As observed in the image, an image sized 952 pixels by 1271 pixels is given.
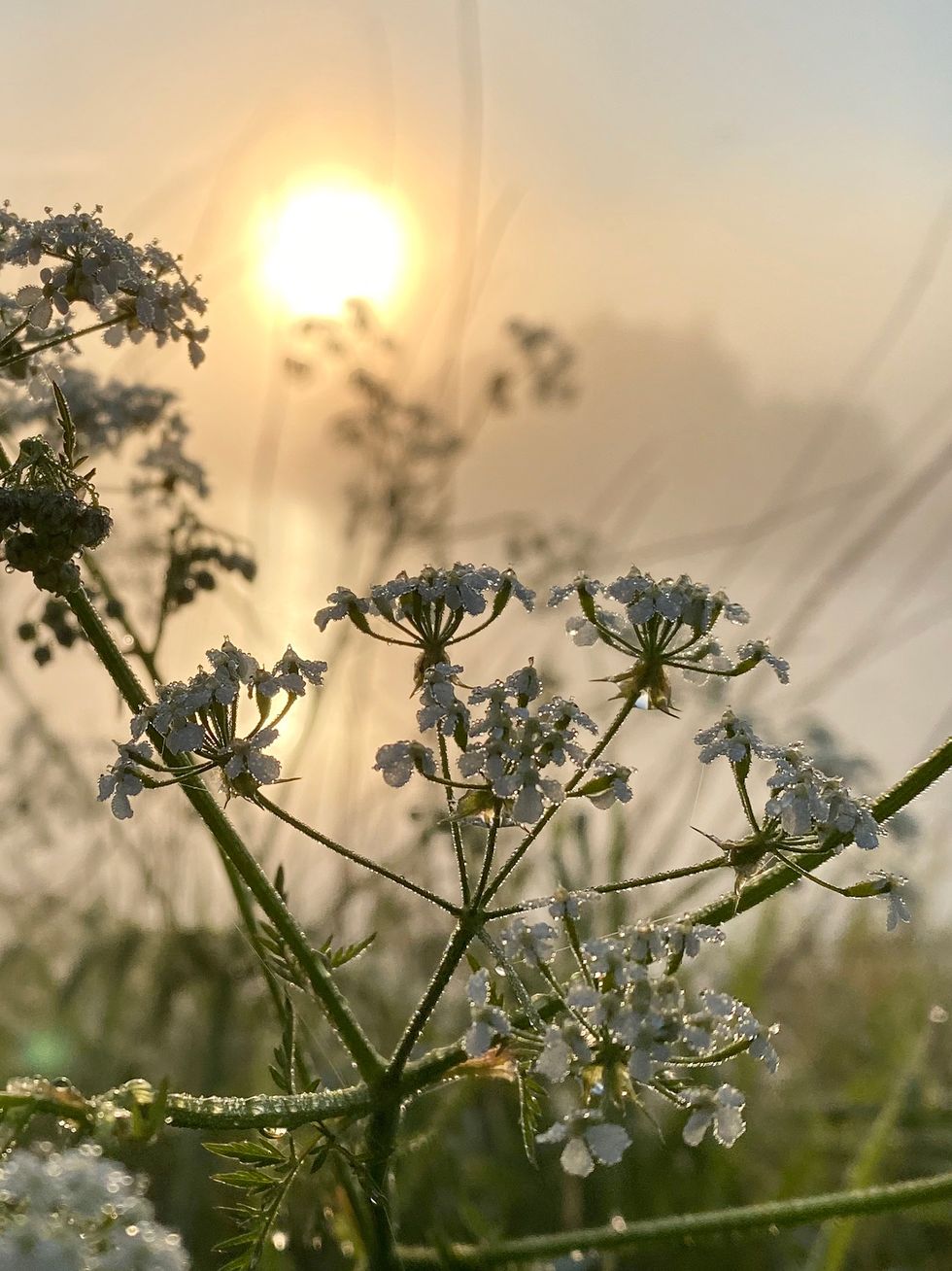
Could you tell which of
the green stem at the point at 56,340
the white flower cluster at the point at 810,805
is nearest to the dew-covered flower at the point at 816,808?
the white flower cluster at the point at 810,805

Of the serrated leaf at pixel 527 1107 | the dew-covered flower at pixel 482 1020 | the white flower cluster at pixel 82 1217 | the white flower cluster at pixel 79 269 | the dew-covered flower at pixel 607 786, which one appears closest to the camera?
the white flower cluster at pixel 82 1217

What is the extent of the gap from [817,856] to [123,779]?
1106 millimetres

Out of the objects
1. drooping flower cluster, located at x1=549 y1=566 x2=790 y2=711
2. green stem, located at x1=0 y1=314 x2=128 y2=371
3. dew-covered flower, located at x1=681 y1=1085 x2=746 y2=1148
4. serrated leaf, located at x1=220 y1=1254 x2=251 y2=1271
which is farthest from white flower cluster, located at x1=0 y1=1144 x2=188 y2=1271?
green stem, located at x1=0 y1=314 x2=128 y2=371

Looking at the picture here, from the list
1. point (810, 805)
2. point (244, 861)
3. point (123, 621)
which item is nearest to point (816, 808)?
point (810, 805)

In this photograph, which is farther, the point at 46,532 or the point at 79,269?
the point at 79,269

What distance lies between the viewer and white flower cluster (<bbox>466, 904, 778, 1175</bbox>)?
69.1 inches

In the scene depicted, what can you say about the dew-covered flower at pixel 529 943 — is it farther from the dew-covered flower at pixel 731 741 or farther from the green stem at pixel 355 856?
the dew-covered flower at pixel 731 741

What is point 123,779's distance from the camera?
2.11 meters

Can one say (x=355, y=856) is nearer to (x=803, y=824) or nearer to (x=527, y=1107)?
(x=527, y=1107)

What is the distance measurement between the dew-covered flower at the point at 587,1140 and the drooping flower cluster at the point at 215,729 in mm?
666

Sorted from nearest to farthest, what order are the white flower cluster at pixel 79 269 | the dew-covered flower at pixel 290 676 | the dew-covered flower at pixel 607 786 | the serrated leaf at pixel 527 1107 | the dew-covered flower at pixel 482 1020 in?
the dew-covered flower at pixel 482 1020
the serrated leaf at pixel 527 1107
the dew-covered flower at pixel 607 786
the dew-covered flower at pixel 290 676
the white flower cluster at pixel 79 269

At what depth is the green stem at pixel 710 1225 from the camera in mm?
2199

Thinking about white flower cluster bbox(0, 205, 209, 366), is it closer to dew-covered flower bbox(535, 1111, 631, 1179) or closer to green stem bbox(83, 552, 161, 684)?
green stem bbox(83, 552, 161, 684)

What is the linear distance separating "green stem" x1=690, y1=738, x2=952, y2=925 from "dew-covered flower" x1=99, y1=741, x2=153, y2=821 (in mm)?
898
